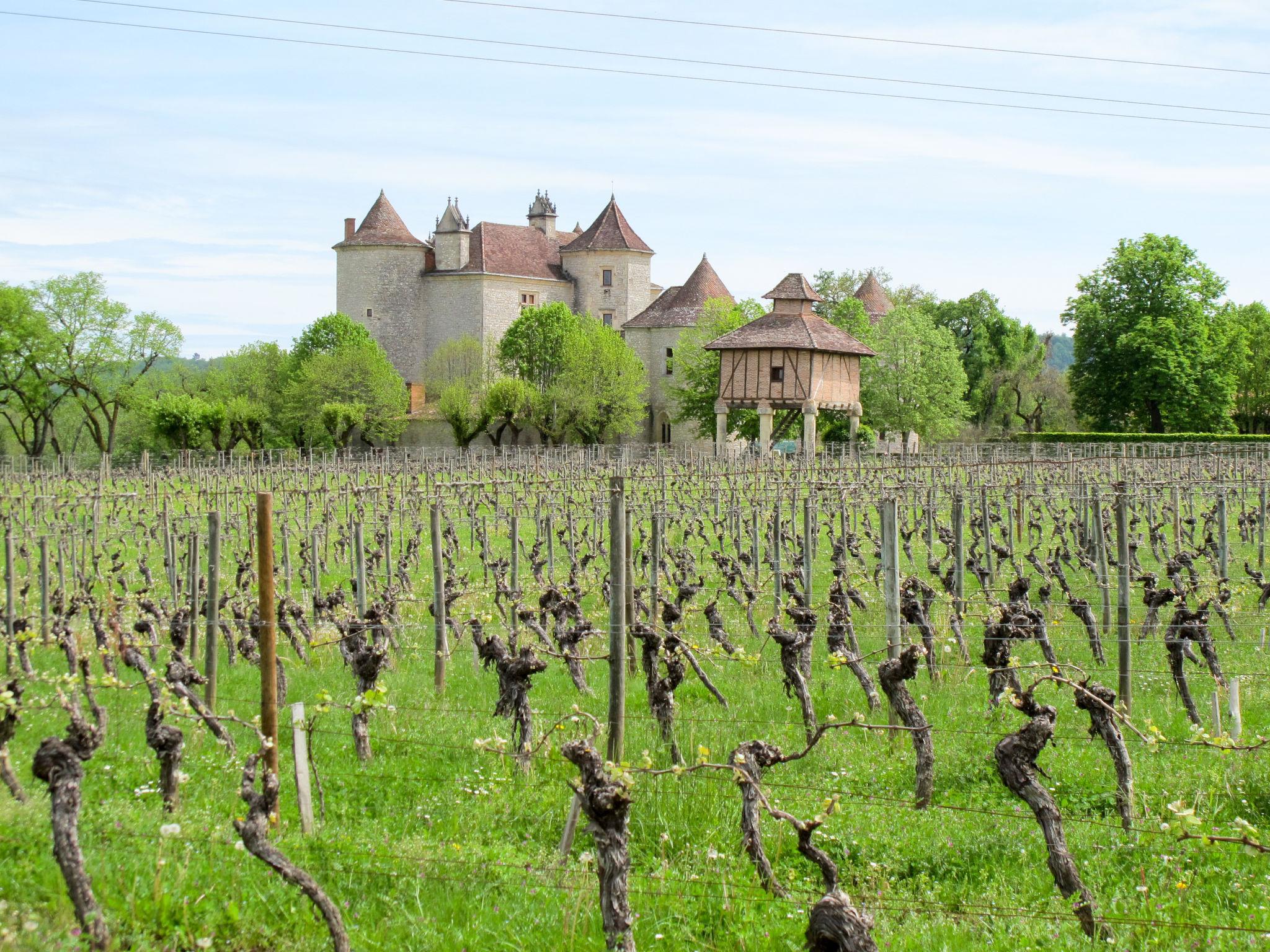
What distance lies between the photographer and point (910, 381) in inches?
1965

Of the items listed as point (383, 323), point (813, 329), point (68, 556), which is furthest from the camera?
point (383, 323)

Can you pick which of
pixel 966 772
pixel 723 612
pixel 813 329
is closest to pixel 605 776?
pixel 966 772

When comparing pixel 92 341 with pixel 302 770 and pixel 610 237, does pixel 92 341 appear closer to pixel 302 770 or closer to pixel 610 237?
pixel 610 237

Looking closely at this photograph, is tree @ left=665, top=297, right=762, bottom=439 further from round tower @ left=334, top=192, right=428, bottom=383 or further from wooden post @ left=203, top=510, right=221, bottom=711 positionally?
wooden post @ left=203, top=510, right=221, bottom=711

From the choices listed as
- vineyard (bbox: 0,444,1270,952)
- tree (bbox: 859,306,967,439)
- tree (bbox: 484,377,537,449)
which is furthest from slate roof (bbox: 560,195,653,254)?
vineyard (bbox: 0,444,1270,952)

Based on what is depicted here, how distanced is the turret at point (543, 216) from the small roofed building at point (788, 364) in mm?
27043

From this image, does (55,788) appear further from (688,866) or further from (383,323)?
(383,323)

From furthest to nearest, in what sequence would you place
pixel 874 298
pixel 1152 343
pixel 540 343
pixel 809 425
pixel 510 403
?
pixel 874 298
pixel 540 343
pixel 510 403
pixel 1152 343
pixel 809 425

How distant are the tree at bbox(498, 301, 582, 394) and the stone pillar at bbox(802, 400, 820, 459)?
17996 millimetres

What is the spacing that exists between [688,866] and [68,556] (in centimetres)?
1590

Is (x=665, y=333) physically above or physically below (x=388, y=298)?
below

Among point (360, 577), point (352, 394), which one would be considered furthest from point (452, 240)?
point (360, 577)

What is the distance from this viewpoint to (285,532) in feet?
52.1

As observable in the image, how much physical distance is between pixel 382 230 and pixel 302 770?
193 feet
